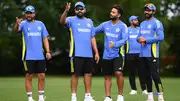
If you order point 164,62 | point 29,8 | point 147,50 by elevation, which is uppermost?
point 29,8

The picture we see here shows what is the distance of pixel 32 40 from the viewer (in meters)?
10.8

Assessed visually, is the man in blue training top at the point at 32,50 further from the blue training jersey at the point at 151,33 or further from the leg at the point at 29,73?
the blue training jersey at the point at 151,33

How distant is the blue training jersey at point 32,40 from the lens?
424 inches

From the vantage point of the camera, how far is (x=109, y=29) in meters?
10.9

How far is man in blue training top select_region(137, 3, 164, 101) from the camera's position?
10961 millimetres

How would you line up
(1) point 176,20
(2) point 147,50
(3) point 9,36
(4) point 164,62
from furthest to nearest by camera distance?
(4) point 164,62 → (1) point 176,20 → (3) point 9,36 → (2) point 147,50

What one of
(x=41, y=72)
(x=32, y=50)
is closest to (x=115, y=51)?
(x=41, y=72)

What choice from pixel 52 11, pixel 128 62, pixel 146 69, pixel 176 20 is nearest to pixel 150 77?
pixel 146 69

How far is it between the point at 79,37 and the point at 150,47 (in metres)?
1.83

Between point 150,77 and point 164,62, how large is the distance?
27.7 m

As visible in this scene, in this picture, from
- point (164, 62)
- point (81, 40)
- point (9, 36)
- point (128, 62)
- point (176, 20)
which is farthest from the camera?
point (164, 62)

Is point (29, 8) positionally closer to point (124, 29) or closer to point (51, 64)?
point (124, 29)

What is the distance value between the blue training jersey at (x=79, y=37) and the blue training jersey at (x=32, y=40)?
0.80 meters

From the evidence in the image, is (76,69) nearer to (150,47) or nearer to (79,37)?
(79,37)
